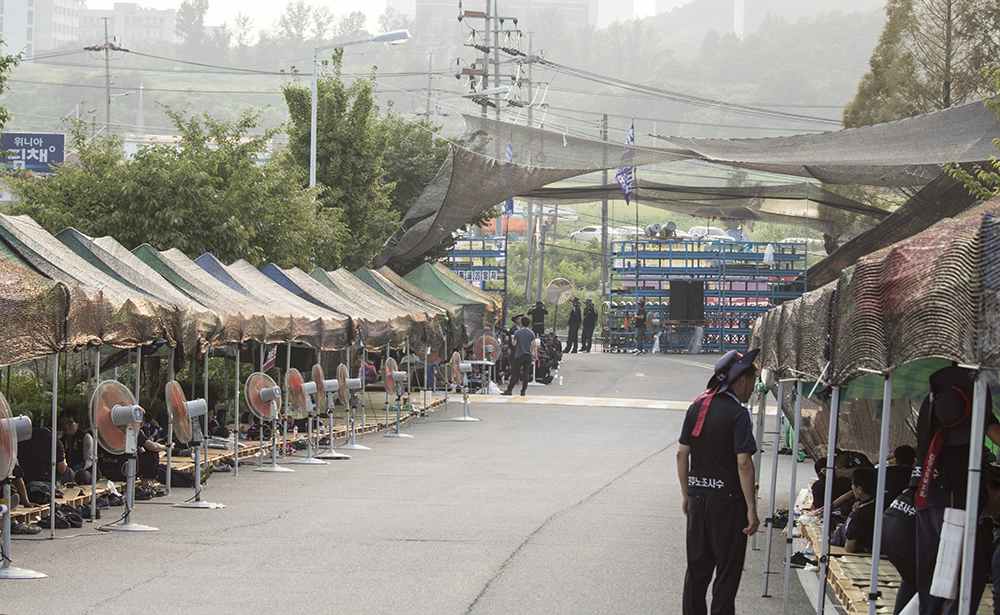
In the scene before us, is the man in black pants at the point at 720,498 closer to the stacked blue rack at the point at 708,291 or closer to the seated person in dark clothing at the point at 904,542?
the seated person in dark clothing at the point at 904,542

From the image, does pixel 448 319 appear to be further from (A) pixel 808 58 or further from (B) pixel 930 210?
(A) pixel 808 58

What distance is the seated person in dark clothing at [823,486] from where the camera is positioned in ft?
32.7

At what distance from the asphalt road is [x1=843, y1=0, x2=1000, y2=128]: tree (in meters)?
17.8

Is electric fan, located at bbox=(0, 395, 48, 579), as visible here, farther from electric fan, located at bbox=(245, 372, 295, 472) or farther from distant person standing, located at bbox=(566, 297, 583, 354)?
distant person standing, located at bbox=(566, 297, 583, 354)

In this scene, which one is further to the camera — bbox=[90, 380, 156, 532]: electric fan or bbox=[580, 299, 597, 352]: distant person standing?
bbox=[580, 299, 597, 352]: distant person standing

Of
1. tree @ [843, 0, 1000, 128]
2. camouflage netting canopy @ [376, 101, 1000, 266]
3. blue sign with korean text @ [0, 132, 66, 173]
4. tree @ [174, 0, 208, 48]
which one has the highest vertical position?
tree @ [174, 0, 208, 48]

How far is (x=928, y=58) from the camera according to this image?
3145cm

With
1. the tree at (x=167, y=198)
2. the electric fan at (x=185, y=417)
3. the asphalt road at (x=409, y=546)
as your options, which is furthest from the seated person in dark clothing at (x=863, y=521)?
the tree at (x=167, y=198)

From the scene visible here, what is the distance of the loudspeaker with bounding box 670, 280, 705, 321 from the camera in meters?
40.5

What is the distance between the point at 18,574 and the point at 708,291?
119 feet

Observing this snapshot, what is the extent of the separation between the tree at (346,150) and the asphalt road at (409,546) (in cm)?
1345

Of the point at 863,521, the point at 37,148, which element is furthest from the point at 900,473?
the point at 37,148

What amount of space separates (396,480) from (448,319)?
11752 millimetres

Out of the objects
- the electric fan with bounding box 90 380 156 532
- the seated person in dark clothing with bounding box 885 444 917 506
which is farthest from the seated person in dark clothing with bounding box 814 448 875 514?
the electric fan with bounding box 90 380 156 532
